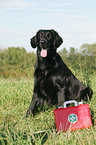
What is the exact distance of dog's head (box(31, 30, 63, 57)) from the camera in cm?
364

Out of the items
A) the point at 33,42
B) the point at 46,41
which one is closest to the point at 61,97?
the point at 46,41

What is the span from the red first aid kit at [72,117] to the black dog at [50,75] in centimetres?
59

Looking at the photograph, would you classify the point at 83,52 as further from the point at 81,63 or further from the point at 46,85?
the point at 46,85

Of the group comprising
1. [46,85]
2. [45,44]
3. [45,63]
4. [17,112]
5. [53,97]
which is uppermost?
[45,44]

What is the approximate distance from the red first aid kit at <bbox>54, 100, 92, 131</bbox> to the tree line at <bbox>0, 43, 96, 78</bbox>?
7.93ft

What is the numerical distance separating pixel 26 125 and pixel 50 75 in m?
1.07

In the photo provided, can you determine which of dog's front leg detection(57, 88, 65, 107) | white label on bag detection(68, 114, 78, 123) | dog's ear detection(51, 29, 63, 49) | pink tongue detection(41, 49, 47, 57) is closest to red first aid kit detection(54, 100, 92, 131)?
white label on bag detection(68, 114, 78, 123)

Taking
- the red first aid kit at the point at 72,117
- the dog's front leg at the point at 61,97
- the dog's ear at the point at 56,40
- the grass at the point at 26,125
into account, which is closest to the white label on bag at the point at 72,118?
the red first aid kit at the point at 72,117

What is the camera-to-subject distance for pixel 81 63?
5.80 meters

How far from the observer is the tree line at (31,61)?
19.9 feet

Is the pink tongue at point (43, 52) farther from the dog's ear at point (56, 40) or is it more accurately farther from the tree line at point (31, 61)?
the tree line at point (31, 61)

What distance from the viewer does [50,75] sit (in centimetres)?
363

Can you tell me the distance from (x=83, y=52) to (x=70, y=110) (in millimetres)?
4225

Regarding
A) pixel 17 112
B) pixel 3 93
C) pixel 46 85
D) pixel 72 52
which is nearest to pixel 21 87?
pixel 3 93
